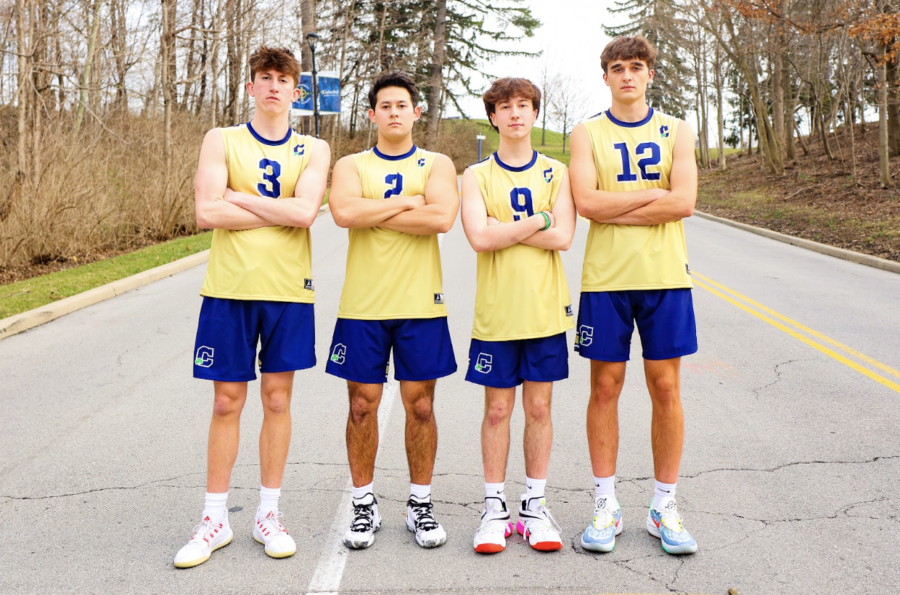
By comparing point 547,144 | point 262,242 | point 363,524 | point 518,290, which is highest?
point 547,144

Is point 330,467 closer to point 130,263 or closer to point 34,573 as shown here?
point 34,573

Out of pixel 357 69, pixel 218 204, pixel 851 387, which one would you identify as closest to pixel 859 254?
pixel 851 387

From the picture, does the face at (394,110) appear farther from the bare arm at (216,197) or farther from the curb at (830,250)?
the curb at (830,250)

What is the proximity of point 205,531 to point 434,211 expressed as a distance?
1850 mm

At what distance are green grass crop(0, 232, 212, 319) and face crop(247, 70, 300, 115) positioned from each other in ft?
23.1

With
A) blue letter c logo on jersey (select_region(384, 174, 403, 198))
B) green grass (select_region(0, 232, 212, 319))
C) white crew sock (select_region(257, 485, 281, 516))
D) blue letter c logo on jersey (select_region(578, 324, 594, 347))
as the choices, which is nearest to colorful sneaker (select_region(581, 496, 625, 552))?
blue letter c logo on jersey (select_region(578, 324, 594, 347))

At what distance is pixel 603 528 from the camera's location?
12.4 feet

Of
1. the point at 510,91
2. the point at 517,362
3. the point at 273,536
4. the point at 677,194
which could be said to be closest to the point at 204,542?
the point at 273,536

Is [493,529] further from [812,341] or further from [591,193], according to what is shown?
[812,341]

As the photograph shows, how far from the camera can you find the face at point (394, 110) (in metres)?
3.95

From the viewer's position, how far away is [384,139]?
404 centimetres

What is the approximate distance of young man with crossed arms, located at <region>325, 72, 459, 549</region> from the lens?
3914mm

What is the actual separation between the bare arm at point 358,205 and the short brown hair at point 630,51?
1166 mm

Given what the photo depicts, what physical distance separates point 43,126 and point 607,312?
49.9ft
